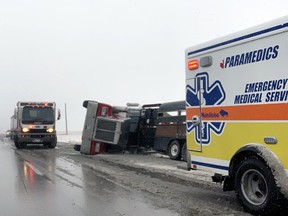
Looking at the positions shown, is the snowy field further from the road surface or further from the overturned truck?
the road surface

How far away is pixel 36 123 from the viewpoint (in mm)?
24094

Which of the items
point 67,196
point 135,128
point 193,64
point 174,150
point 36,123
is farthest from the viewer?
point 36,123

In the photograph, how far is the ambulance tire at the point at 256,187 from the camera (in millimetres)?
5801

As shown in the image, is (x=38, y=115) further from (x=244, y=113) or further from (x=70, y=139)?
(x=244, y=113)

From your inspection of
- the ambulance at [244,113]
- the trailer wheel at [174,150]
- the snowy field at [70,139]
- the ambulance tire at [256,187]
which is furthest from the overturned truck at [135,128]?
the snowy field at [70,139]

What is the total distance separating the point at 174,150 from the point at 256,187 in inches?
391

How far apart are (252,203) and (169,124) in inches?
409

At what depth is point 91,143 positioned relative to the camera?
60.2 feet

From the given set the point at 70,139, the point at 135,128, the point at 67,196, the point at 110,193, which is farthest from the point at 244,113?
the point at 70,139

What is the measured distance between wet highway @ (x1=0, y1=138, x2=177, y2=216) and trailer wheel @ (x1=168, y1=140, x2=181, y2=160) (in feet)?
16.8

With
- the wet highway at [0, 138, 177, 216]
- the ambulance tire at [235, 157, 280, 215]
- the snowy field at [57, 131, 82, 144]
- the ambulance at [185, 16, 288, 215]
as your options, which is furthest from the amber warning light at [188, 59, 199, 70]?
the snowy field at [57, 131, 82, 144]

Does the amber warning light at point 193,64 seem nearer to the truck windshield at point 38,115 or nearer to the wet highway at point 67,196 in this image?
the wet highway at point 67,196

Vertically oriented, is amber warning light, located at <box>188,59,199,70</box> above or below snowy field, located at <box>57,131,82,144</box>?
above

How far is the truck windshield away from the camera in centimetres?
2405
